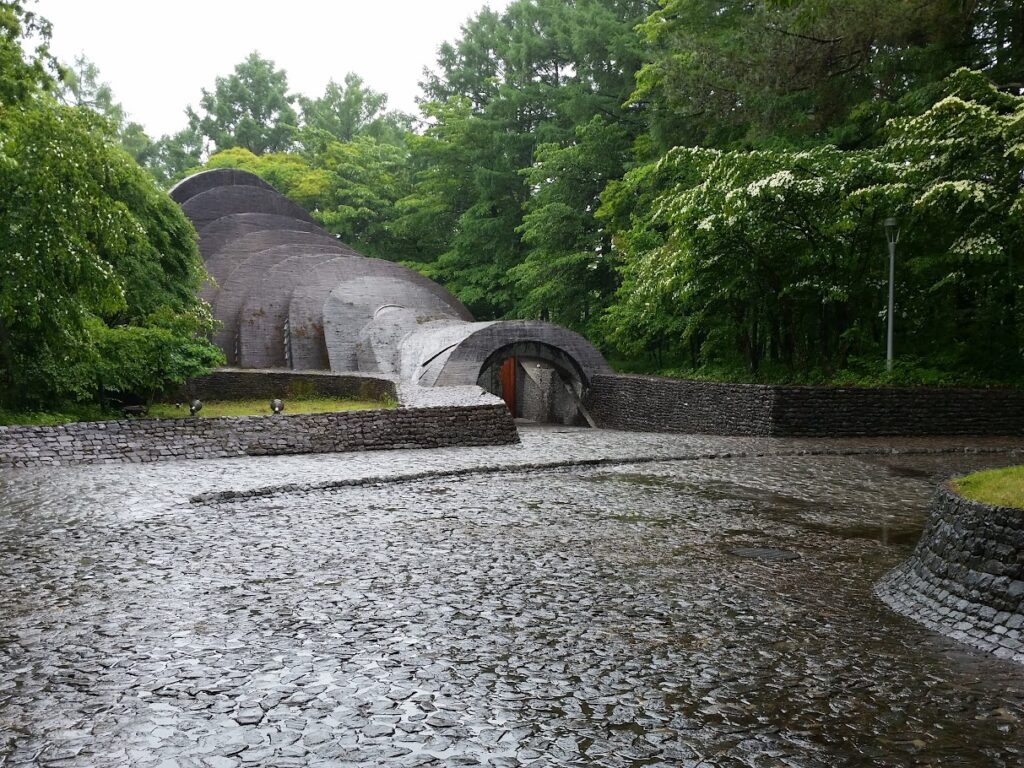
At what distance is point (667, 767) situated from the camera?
4.02 meters

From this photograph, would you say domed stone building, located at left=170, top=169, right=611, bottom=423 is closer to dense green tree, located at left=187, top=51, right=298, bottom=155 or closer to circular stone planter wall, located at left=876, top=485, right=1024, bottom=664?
circular stone planter wall, located at left=876, top=485, right=1024, bottom=664

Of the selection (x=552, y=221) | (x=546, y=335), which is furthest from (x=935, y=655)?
(x=552, y=221)

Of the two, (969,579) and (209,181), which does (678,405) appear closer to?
(969,579)

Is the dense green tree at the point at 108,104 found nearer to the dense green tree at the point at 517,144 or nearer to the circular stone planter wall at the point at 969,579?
the dense green tree at the point at 517,144

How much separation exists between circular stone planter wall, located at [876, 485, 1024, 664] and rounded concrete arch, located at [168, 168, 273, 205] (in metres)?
36.6

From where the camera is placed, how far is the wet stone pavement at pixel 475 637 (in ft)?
14.1

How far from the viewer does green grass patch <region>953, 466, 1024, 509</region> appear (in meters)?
6.03

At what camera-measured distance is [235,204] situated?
39.2 meters

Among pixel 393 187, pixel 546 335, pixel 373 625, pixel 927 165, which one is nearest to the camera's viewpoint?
pixel 373 625

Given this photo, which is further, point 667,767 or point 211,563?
point 211,563

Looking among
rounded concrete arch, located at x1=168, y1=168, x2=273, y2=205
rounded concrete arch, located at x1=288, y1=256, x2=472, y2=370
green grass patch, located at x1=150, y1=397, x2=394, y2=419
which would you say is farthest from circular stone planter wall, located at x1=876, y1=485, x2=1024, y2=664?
rounded concrete arch, located at x1=168, y1=168, x2=273, y2=205

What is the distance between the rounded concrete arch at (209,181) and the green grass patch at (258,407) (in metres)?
16.6

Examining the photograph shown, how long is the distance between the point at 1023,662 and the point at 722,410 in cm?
1482

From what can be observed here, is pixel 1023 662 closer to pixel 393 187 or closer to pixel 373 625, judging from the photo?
pixel 373 625
